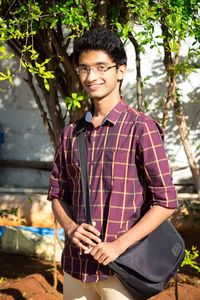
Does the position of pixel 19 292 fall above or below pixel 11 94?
below

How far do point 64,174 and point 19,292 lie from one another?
212cm

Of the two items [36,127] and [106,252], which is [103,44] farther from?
[36,127]

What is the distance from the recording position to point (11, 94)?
726cm

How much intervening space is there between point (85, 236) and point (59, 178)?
381mm

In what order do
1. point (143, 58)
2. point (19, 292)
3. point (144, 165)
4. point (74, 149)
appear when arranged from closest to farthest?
1. point (144, 165)
2. point (74, 149)
3. point (19, 292)
4. point (143, 58)

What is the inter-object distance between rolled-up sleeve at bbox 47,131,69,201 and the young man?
0.30 feet

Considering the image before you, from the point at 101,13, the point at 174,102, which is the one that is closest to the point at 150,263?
the point at 101,13

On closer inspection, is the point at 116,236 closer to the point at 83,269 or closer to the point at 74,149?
the point at 83,269

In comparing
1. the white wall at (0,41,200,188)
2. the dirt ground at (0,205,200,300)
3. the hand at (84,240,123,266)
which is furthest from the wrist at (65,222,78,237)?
the white wall at (0,41,200,188)

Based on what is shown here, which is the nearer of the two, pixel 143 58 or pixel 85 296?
pixel 85 296

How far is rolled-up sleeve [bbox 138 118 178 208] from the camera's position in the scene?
217 centimetres

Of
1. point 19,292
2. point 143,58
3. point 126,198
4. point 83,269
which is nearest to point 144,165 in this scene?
point 126,198

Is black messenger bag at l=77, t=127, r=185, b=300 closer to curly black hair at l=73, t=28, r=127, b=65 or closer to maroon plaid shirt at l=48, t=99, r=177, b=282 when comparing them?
maroon plaid shirt at l=48, t=99, r=177, b=282

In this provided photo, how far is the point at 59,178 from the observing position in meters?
2.46
